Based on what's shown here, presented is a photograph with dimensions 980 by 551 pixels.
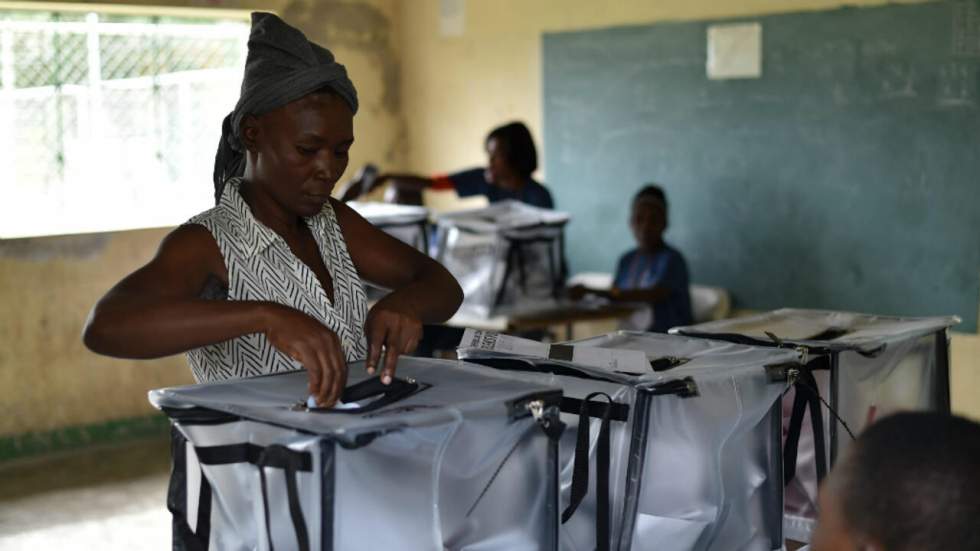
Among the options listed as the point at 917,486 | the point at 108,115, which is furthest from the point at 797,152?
the point at 917,486

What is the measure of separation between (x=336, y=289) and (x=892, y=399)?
3.52ft

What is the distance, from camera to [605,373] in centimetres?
178

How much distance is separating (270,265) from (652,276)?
358cm

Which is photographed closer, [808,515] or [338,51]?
[808,515]

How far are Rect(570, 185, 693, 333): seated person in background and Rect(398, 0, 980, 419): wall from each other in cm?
98

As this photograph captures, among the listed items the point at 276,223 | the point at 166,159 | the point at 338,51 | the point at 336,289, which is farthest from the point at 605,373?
the point at 338,51

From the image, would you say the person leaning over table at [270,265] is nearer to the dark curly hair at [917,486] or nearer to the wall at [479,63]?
Result: the dark curly hair at [917,486]

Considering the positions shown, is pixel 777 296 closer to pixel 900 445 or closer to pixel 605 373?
pixel 605 373

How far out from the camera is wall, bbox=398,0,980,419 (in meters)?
6.06

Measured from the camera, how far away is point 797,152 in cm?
536

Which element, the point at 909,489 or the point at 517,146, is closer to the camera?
the point at 909,489

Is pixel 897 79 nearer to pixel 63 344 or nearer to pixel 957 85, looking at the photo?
pixel 957 85

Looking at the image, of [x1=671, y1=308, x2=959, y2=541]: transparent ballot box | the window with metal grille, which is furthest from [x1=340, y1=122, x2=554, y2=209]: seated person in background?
[x1=671, y1=308, x2=959, y2=541]: transparent ballot box

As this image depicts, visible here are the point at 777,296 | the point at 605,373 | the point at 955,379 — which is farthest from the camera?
the point at 777,296
